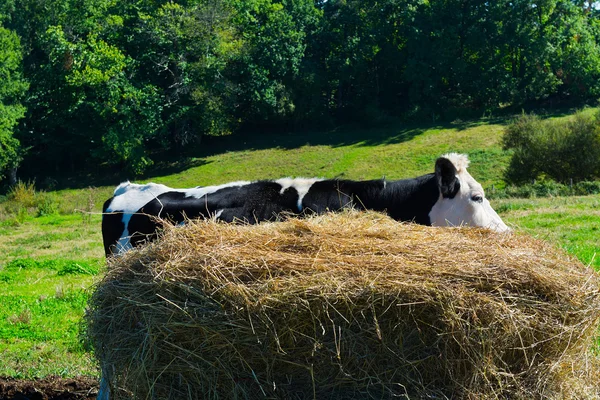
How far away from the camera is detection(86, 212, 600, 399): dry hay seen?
392cm

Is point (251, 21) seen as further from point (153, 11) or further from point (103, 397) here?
point (103, 397)

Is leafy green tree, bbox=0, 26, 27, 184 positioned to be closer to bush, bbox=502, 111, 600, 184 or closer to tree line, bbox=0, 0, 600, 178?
tree line, bbox=0, 0, 600, 178

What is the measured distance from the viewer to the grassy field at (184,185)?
805 cm

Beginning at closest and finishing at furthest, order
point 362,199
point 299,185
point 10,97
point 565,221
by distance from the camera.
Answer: point 362,199, point 299,185, point 565,221, point 10,97

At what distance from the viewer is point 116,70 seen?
163 feet

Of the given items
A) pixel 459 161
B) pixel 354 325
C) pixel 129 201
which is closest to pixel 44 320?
pixel 129 201

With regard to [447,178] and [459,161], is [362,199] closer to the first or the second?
[447,178]

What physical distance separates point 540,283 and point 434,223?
3.02 m

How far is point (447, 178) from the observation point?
277 inches

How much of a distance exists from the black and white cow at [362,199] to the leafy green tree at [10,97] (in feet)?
140

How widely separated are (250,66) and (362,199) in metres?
50.2

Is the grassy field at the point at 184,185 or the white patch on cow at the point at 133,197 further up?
the white patch on cow at the point at 133,197

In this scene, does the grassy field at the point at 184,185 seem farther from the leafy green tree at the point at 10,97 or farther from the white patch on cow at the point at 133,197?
the leafy green tree at the point at 10,97

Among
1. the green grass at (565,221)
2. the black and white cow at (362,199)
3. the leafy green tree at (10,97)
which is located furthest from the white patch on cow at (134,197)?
the leafy green tree at (10,97)
